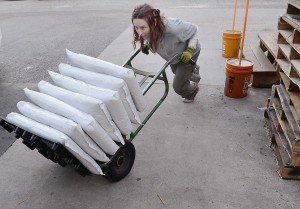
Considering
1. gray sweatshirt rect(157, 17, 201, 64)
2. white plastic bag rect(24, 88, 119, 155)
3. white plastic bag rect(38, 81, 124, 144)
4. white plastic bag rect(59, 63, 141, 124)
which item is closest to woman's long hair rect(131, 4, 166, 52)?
gray sweatshirt rect(157, 17, 201, 64)

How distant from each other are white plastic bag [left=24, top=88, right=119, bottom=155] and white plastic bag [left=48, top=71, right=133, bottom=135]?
0.50 ft

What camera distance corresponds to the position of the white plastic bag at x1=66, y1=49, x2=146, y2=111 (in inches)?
95.7

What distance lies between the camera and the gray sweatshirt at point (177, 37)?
316 centimetres

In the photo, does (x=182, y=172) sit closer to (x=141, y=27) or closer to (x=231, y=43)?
(x=141, y=27)

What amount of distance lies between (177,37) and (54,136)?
1.71 metres

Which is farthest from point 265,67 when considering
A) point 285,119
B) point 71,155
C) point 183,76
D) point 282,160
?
point 71,155

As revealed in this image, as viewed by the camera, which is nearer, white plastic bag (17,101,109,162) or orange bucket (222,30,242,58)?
white plastic bag (17,101,109,162)

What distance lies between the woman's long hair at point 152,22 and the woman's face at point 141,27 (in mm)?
26

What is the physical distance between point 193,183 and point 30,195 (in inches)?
57.8

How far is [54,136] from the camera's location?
6.88 feet

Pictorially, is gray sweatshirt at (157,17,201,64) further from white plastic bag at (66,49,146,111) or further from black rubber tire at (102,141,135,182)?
black rubber tire at (102,141,135,182)

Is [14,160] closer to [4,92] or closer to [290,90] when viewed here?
[4,92]

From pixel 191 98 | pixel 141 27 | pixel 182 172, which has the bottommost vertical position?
pixel 182 172

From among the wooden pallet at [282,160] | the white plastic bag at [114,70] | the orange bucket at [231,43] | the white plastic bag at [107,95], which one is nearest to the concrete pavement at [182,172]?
the wooden pallet at [282,160]
